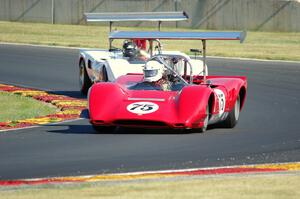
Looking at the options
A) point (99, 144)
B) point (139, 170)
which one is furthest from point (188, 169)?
point (99, 144)

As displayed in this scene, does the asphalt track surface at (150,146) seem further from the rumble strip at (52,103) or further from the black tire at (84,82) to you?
the black tire at (84,82)

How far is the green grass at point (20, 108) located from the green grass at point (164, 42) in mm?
13617

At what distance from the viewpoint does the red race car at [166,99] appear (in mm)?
15414

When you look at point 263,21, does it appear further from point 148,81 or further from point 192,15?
point 148,81

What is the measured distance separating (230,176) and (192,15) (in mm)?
35497

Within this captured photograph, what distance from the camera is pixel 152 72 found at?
16.5 metres

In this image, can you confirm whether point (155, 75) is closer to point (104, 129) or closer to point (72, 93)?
point (104, 129)

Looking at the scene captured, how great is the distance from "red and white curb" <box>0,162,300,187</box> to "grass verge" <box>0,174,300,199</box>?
0.33 m

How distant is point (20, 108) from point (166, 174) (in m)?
8.84

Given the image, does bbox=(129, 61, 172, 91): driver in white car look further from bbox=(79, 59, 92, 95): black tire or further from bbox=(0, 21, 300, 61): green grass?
bbox=(0, 21, 300, 61): green grass

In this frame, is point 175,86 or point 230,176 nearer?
point 230,176

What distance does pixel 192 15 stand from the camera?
1839 inches

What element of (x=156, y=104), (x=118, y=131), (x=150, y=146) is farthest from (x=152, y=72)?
(x=150, y=146)

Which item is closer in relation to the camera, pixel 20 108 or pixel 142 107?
pixel 142 107
